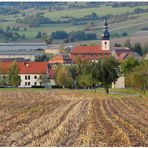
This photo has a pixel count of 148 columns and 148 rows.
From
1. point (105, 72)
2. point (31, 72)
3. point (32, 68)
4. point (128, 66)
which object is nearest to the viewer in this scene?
point (105, 72)

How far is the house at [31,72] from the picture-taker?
125 m

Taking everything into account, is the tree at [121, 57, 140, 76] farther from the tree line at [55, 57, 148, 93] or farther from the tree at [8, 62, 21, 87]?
the tree at [8, 62, 21, 87]

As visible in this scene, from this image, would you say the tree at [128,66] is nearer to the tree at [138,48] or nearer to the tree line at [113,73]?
the tree line at [113,73]

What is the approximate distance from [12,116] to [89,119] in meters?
3.96

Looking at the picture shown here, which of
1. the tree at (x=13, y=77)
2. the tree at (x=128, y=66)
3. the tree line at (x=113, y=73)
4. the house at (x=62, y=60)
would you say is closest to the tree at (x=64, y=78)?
the tree at (x=13, y=77)

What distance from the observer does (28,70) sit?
129250mm

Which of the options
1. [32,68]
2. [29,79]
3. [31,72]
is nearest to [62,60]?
[32,68]

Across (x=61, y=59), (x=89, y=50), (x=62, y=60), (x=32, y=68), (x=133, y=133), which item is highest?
(x=89, y=50)

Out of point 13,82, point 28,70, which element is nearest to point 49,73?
point 28,70

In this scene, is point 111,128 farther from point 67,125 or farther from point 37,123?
point 37,123

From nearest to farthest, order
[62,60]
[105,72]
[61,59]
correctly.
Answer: [105,72]
[62,60]
[61,59]

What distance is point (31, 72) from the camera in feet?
422

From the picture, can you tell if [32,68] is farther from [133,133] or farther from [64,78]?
[133,133]

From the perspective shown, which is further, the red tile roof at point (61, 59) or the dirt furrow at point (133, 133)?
the red tile roof at point (61, 59)
